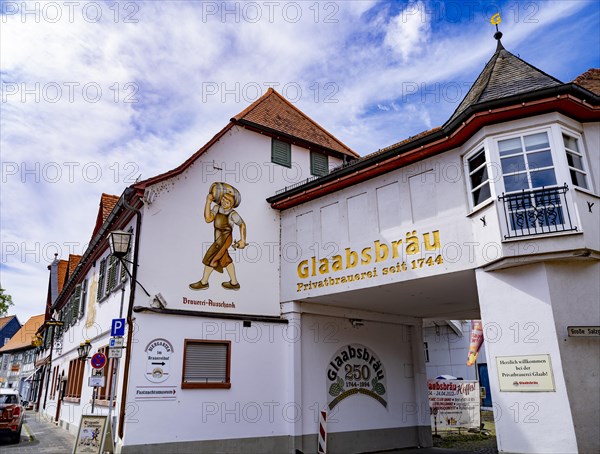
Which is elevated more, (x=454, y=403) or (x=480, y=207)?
(x=480, y=207)

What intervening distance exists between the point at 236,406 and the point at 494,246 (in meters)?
7.85

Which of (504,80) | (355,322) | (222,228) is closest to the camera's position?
(504,80)

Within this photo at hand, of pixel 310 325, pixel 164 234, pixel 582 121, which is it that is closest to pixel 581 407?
pixel 582 121

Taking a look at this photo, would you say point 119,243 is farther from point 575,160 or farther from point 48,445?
point 575,160

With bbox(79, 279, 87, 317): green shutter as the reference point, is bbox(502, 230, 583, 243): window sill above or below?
below

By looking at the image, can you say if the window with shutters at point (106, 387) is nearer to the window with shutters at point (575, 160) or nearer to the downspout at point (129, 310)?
the downspout at point (129, 310)

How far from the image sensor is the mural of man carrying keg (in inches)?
565

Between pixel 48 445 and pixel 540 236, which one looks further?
pixel 48 445

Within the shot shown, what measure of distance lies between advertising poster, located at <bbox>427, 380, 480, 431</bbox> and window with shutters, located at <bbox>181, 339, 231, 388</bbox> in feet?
30.5

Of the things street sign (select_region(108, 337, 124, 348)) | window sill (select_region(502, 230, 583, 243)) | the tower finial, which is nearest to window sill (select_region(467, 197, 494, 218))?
window sill (select_region(502, 230, 583, 243))

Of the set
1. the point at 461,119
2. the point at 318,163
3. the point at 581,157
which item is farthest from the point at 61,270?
the point at 581,157

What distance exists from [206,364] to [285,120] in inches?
368

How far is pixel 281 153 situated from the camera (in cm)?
1723

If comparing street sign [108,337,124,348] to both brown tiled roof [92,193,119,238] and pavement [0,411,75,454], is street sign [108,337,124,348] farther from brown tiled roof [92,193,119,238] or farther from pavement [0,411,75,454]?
brown tiled roof [92,193,119,238]
